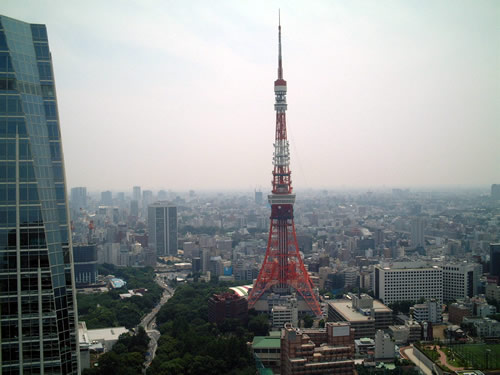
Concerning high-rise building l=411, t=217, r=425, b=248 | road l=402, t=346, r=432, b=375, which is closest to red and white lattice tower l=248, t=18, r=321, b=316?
road l=402, t=346, r=432, b=375

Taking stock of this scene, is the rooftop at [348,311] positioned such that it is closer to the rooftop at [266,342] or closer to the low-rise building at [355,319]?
the low-rise building at [355,319]

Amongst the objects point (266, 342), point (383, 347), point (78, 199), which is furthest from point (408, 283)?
point (78, 199)

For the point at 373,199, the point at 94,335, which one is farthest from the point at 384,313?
the point at 373,199

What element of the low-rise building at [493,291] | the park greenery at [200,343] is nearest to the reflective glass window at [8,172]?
the park greenery at [200,343]

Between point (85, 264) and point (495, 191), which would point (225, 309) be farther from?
point (495, 191)

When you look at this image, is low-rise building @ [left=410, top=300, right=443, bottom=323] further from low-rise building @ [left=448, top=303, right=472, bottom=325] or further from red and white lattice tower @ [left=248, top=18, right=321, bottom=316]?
red and white lattice tower @ [left=248, top=18, right=321, bottom=316]

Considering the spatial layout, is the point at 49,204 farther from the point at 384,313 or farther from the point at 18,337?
the point at 384,313

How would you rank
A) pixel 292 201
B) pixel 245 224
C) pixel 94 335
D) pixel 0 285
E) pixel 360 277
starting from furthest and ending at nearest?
pixel 245 224 → pixel 360 277 → pixel 292 201 → pixel 94 335 → pixel 0 285
